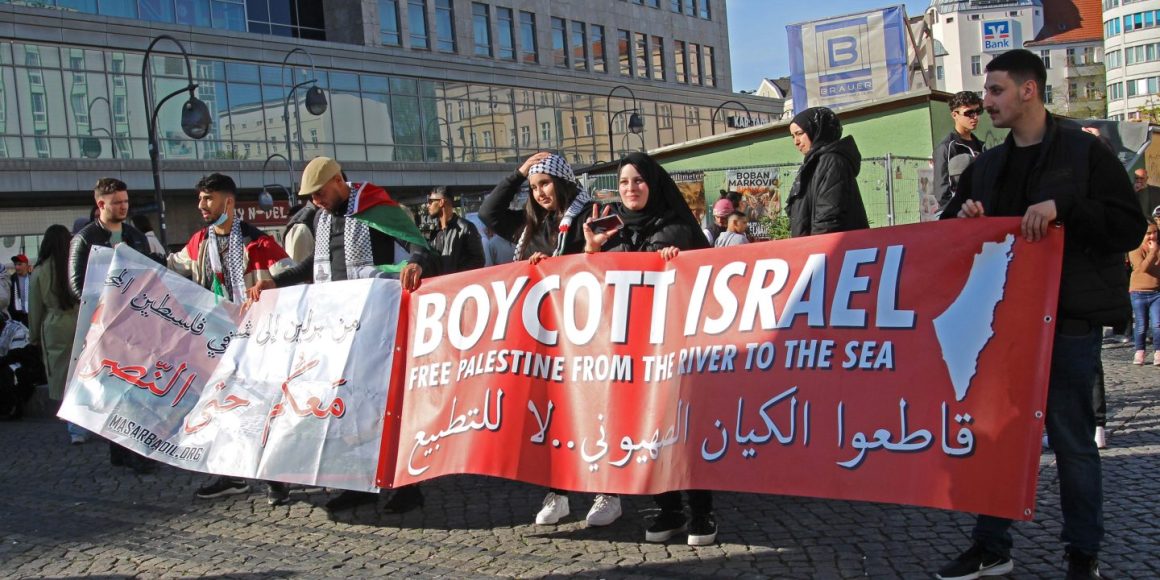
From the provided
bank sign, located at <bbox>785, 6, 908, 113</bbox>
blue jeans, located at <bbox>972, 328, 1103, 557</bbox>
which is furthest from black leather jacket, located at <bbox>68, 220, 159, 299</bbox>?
bank sign, located at <bbox>785, 6, 908, 113</bbox>

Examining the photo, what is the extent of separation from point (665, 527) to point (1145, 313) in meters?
7.75

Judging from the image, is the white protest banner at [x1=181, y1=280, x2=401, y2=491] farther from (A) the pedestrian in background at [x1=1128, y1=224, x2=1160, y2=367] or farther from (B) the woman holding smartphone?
(A) the pedestrian in background at [x1=1128, y1=224, x2=1160, y2=367]

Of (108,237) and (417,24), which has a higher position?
(417,24)

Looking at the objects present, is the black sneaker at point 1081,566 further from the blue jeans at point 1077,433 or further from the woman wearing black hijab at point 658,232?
the woman wearing black hijab at point 658,232

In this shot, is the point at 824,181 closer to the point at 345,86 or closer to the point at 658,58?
the point at 345,86

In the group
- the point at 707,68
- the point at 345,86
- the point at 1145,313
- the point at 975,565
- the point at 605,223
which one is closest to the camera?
the point at 975,565

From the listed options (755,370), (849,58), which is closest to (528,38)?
(849,58)

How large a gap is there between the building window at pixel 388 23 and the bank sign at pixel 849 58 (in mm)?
21299

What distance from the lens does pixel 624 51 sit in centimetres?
5022

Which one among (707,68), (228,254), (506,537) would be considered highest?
(707,68)

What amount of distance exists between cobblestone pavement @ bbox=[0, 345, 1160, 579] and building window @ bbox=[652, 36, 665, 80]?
46765mm

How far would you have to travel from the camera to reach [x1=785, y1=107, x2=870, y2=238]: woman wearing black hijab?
529cm

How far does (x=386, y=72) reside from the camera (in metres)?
38.7

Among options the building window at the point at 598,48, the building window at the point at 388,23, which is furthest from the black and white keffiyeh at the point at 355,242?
the building window at the point at 598,48
